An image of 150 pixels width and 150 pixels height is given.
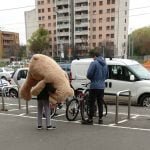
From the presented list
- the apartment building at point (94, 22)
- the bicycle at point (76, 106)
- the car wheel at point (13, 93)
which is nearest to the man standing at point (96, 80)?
the bicycle at point (76, 106)

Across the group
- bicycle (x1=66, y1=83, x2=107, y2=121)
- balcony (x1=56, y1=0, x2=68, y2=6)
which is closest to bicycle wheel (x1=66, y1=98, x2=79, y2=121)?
bicycle (x1=66, y1=83, x2=107, y2=121)

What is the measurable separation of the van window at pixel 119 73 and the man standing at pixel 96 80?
197 inches

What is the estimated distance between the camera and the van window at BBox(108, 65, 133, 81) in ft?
46.6

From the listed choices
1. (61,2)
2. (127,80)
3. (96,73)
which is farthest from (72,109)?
(61,2)

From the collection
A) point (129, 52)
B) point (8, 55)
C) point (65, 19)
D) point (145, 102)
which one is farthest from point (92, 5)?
point (145, 102)

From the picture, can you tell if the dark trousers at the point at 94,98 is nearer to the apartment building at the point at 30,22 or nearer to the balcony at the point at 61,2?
the balcony at the point at 61,2

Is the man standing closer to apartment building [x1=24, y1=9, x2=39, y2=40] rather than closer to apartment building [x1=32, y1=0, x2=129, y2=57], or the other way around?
apartment building [x1=32, y1=0, x2=129, y2=57]

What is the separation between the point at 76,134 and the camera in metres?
8.17

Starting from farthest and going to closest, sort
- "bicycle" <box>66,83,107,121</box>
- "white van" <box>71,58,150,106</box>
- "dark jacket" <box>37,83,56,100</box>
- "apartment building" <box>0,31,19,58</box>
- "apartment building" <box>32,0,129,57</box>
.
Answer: "apartment building" <box>0,31,19,58</box>, "apartment building" <box>32,0,129,57</box>, "white van" <box>71,58,150,106</box>, "bicycle" <box>66,83,107,121</box>, "dark jacket" <box>37,83,56,100</box>

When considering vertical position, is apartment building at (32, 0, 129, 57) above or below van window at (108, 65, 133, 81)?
above

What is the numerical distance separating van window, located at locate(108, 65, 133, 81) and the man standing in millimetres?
5007

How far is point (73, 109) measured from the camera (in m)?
9.99

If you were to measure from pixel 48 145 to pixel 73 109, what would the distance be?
2859 mm

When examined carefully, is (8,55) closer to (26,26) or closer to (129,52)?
(26,26)
